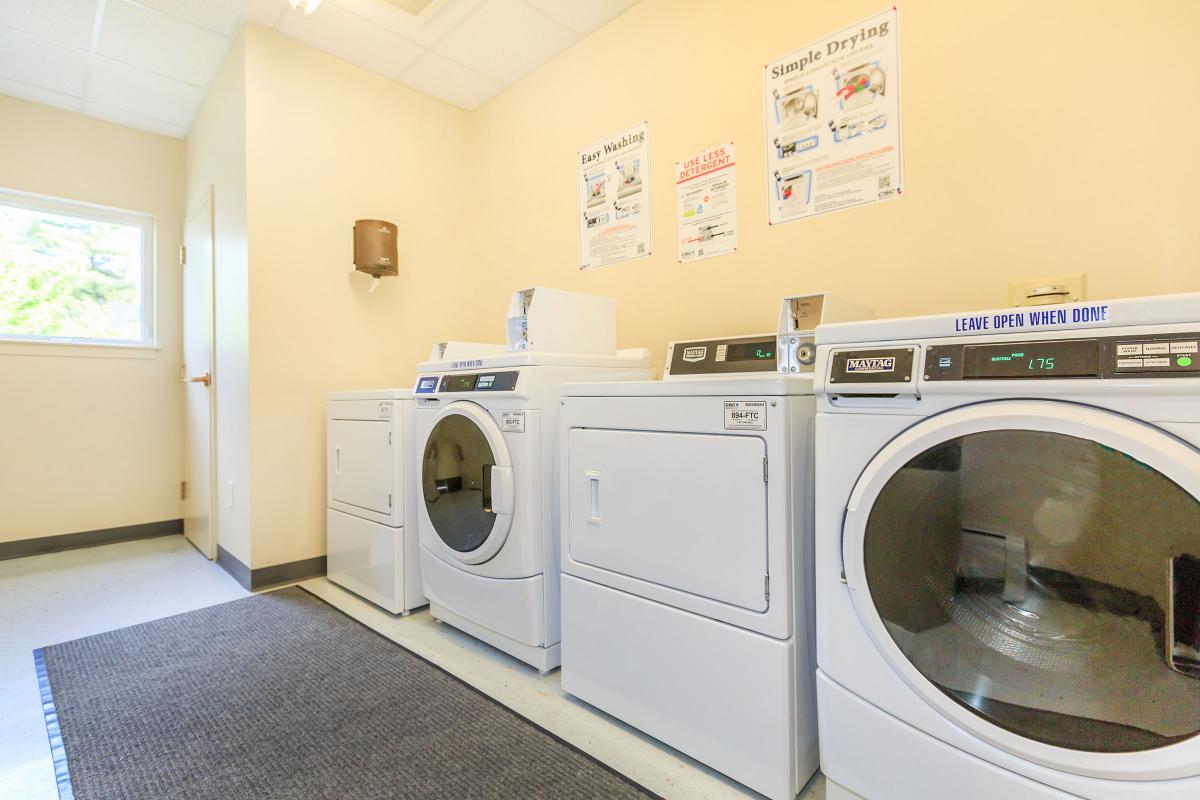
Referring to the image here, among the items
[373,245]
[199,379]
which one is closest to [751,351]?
[373,245]

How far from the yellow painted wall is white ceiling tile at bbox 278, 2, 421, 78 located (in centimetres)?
28

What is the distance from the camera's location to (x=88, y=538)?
10.7 ft

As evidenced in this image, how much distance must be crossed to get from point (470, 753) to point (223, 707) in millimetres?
768

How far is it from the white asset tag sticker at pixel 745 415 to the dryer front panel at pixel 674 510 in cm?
2

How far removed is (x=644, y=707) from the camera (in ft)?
4.40

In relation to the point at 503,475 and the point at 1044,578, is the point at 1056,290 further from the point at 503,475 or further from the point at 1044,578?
the point at 503,475

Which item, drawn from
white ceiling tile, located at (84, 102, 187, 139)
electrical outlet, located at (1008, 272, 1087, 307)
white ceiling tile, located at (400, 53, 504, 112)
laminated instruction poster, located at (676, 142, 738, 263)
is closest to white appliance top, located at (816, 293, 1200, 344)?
electrical outlet, located at (1008, 272, 1087, 307)

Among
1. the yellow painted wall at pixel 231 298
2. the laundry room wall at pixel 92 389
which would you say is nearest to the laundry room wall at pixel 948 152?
the yellow painted wall at pixel 231 298

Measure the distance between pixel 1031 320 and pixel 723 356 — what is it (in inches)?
40.7

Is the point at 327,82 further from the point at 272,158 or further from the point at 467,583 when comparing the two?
the point at 467,583

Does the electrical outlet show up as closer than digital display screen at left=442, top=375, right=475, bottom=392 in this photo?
Yes

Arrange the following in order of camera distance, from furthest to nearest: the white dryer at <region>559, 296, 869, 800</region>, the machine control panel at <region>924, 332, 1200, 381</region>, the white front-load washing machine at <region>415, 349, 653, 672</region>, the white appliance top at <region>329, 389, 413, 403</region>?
1. the white appliance top at <region>329, 389, 413, 403</region>
2. the white front-load washing machine at <region>415, 349, 653, 672</region>
3. the white dryer at <region>559, 296, 869, 800</region>
4. the machine control panel at <region>924, 332, 1200, 381</region>

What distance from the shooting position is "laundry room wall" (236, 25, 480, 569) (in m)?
2.50

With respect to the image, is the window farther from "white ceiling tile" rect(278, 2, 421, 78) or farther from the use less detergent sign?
the use less detergent sign
